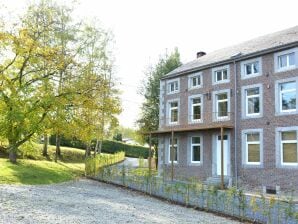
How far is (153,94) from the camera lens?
138 feet

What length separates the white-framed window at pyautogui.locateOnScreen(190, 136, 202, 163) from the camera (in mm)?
26198

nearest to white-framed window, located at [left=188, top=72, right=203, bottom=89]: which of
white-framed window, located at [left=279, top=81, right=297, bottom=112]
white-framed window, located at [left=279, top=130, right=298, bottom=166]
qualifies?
white-framed window, located at [left=279, top=81, right=297, bottom=112]

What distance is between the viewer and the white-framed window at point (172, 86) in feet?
94.5

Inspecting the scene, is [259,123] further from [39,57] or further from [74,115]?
[39,57]

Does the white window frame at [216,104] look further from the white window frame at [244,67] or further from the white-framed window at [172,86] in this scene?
the white-framed window at [172,86]

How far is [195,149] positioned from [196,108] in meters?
2.76

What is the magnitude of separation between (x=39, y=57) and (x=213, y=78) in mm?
10817

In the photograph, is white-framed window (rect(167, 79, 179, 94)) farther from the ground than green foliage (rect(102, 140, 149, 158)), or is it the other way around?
white-framed window (rect(167, 79, 179, 94))

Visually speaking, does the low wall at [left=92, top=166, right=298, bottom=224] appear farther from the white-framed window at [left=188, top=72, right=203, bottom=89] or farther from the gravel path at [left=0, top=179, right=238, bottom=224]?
the white-framed window at [left=188, top=72, right=203, bottom=89]

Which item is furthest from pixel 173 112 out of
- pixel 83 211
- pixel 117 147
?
pixel 117 147

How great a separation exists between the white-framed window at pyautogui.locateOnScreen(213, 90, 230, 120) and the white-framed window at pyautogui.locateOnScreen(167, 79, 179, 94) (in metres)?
4.06

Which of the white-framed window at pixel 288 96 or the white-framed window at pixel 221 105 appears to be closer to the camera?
the white-framed window at pixel 288 96

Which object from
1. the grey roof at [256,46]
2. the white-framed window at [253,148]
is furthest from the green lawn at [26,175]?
the grey roof at [256,46]

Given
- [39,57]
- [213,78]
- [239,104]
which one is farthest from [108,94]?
[239,104]
